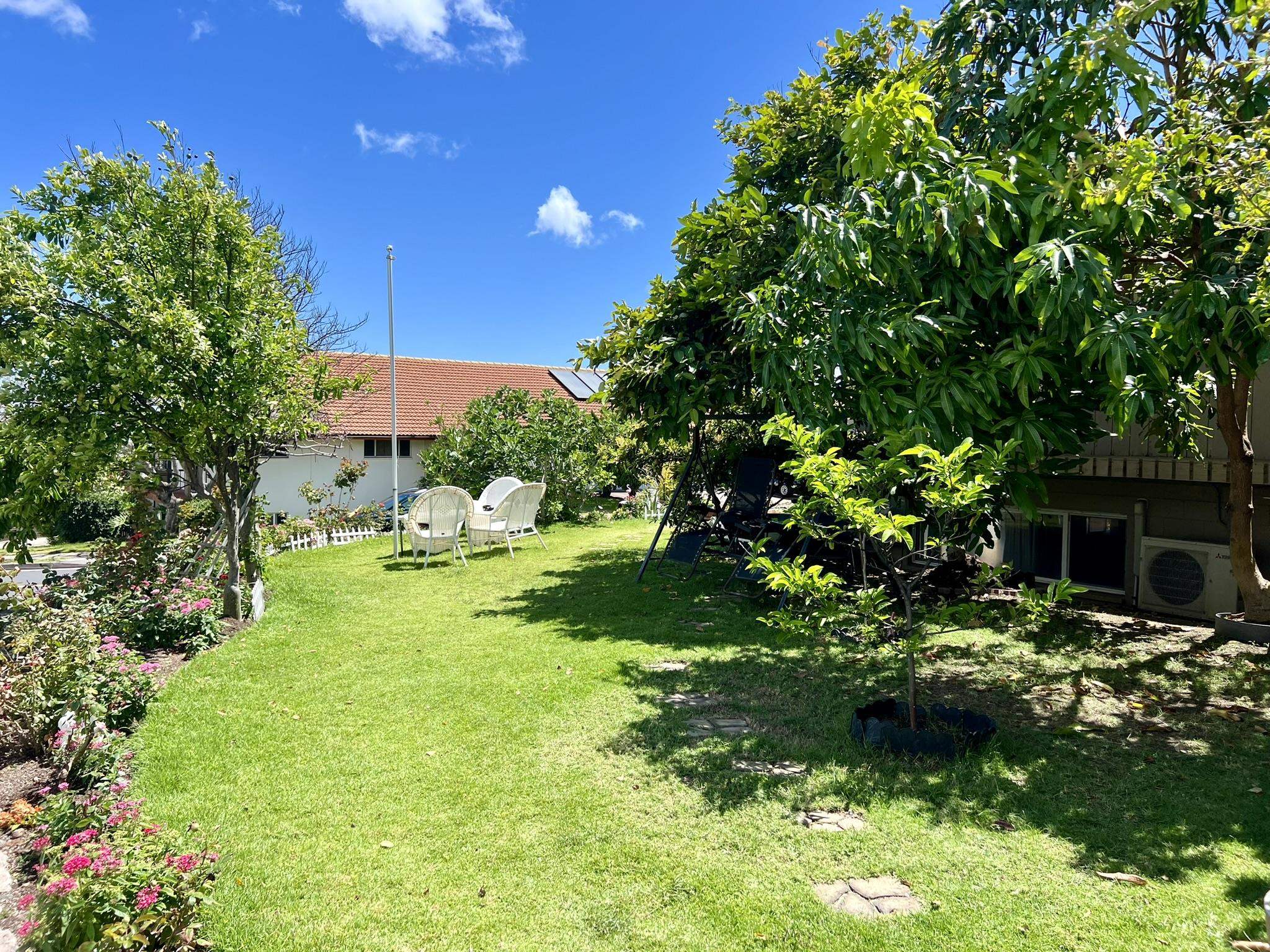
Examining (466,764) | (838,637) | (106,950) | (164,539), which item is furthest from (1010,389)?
(164,539)

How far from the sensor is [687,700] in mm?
5117

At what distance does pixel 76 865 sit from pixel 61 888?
171mm

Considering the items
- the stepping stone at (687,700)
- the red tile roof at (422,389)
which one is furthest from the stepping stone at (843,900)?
the red tile roof at (422,389)

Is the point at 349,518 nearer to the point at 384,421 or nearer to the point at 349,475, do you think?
the point at 349,475

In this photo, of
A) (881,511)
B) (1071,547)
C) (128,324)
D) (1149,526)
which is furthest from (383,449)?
(881,511)

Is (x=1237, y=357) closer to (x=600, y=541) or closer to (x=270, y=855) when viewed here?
(x=270, y=855)

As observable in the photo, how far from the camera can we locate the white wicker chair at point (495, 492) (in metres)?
13.9

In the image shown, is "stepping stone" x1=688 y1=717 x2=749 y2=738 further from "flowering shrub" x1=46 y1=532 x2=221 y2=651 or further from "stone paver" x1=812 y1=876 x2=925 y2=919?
"flowering shrub" x1=46 y1=532 x2=221 y2=651

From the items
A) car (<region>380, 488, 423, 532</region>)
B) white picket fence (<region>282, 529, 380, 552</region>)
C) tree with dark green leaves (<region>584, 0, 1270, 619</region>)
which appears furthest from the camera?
car (<region>380, 488, 423, 532</region>)

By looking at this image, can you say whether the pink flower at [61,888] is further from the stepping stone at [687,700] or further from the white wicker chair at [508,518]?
the white wicker chair at [508,518]

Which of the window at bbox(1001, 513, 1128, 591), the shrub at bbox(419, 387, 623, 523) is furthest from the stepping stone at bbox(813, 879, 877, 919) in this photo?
the shrub at bbox(419, 387, 623, 523)

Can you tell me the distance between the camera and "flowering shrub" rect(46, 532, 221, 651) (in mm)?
6145

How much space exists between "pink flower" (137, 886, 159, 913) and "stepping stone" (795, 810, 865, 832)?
267 cm

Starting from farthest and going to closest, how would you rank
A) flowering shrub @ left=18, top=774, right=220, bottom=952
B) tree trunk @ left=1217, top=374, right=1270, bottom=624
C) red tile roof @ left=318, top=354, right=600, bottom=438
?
1. red tile roof @ left=318, top=354, right=600, bottom=438
2. tree trunk @ left=1217, top=374, right=1270, bottom=624
3. flowering shrub @ left=18, top=774, right=220, bottom=952
